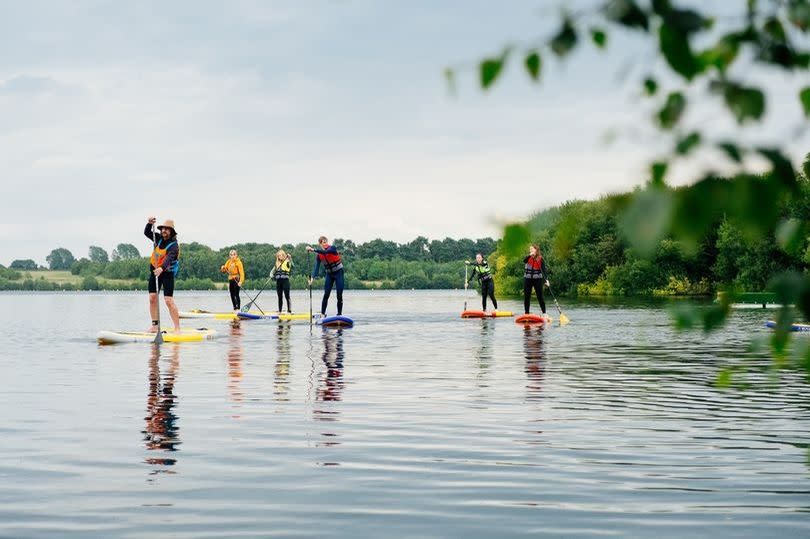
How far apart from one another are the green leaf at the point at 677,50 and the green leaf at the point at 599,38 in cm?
37

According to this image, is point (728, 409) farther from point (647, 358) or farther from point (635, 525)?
point (647, 358)

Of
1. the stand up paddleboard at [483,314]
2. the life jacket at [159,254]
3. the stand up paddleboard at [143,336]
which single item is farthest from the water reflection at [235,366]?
the stand up paddleboard at [483,314]

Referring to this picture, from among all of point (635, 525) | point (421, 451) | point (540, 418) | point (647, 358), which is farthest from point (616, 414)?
point (647, 358)

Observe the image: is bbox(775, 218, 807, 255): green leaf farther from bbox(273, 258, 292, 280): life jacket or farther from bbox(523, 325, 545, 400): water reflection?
bbox(273, 258, 292, 280): life jacket

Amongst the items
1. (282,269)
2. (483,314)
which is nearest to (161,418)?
(282,269)

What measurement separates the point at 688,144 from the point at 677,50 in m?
0.25

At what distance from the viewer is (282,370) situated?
16.4m

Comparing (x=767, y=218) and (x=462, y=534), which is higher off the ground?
(x=767, y=218)

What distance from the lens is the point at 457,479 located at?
25.0ft

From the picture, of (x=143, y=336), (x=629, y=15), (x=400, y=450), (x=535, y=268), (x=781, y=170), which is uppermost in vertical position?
(x=629, y=15)

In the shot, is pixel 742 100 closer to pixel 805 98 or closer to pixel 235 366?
pixel 805 98

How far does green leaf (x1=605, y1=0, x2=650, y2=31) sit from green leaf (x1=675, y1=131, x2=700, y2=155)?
0.99 feet

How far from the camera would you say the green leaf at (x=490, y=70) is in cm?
287

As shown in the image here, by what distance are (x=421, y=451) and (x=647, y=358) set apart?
1120 centimetres
